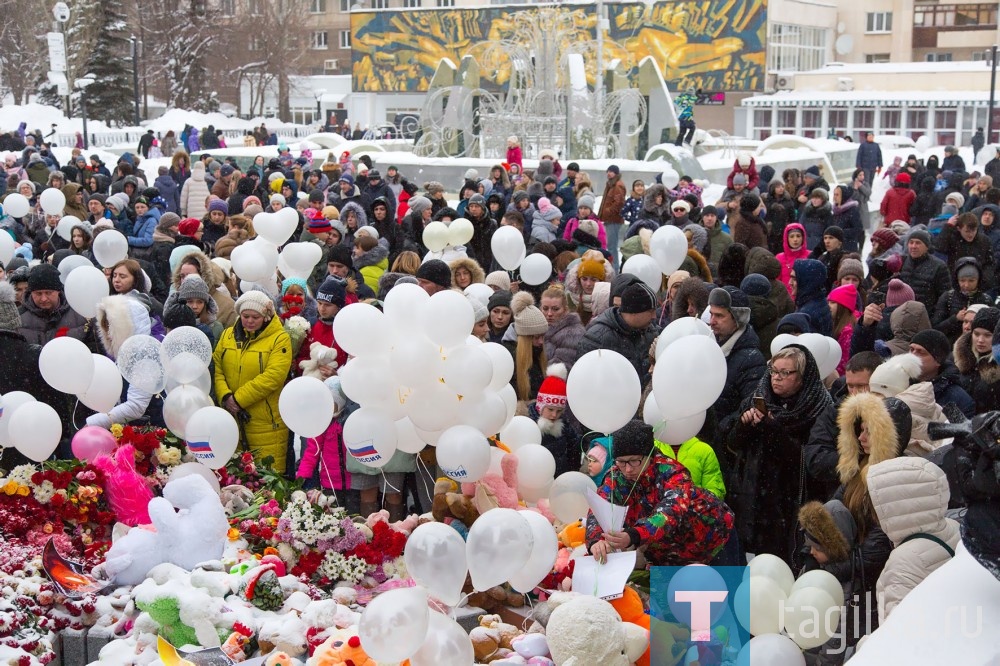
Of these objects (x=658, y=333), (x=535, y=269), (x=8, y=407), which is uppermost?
(x=535, y=269)

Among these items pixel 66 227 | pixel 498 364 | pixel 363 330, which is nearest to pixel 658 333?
pixel 498 364

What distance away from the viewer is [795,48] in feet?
174

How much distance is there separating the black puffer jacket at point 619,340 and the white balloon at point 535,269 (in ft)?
8.22

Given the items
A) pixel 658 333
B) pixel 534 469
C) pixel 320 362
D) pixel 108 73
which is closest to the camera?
pixel 534 469

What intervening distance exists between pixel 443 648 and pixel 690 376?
5.52ft

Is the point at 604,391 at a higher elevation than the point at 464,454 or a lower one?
higher

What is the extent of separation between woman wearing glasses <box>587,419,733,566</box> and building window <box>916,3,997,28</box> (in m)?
56.7

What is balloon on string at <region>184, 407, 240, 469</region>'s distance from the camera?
5.48 metres

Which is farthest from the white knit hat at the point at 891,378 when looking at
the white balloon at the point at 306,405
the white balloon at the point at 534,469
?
the white balloon at the point at 306,405

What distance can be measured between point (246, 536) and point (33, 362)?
6.52 feet

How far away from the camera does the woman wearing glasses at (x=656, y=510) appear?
173 inches

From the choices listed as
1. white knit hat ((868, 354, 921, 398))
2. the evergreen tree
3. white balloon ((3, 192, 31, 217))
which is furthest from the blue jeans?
the evergreen tree

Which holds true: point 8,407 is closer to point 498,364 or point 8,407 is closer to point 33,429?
point 33,429

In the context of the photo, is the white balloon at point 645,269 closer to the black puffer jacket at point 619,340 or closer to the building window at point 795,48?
the black puffer jacket at point 619,340
